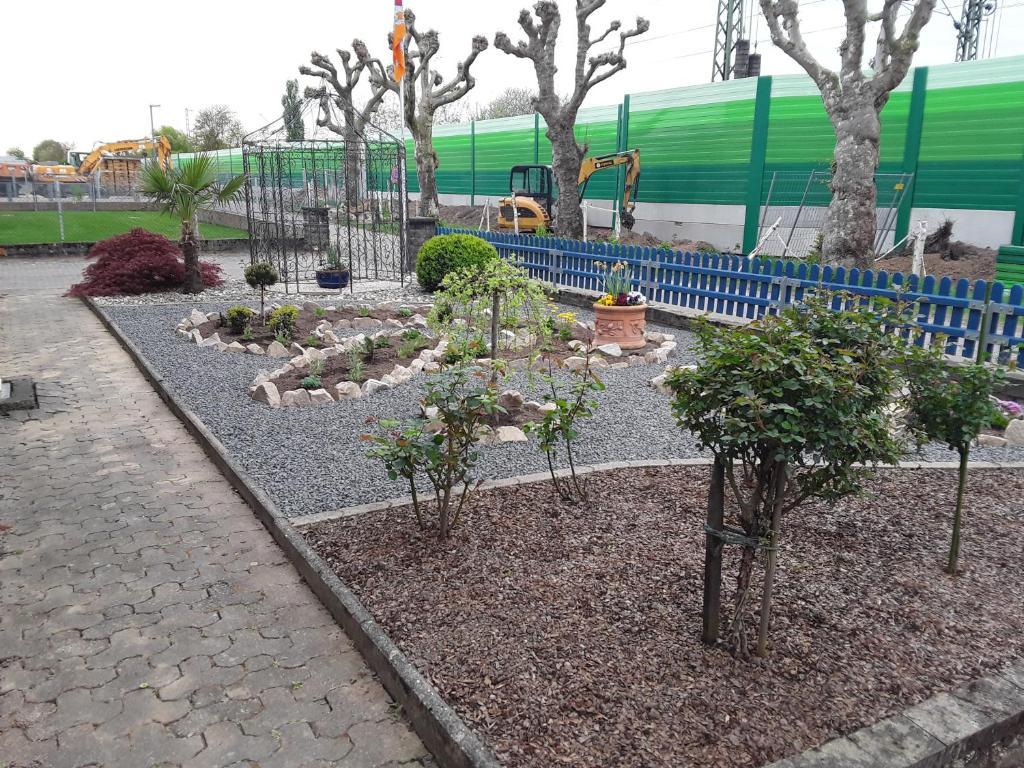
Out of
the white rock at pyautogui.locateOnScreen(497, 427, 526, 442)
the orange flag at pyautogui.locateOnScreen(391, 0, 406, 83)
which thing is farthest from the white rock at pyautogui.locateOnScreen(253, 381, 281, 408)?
the orange flag at pyautogui.locateOnScreen(391, 0, 406, 83)

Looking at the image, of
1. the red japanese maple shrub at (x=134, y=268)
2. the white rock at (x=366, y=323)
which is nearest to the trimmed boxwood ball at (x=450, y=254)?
the white rock at (x=366, y=323)

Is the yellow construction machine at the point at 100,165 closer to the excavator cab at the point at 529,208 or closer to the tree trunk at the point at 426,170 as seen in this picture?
the tree trunk at the point at 426,170

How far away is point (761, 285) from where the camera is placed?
33.9ft

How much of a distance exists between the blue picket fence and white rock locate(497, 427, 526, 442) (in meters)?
2.05

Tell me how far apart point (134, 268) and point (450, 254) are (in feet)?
18.2

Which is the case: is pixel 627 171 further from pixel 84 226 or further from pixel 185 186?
pixel 84 226

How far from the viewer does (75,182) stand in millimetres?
37188

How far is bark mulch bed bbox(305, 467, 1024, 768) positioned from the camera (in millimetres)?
2557

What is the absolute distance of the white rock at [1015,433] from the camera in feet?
18.8

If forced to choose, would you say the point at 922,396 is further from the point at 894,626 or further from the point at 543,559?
the point at 543,559

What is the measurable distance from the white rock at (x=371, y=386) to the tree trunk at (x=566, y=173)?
502 inches

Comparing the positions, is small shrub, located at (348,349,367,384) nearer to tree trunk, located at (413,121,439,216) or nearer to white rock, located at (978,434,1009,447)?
white rock, located at (978,434,1009,447)

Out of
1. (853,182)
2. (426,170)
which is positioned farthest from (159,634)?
(426,170)

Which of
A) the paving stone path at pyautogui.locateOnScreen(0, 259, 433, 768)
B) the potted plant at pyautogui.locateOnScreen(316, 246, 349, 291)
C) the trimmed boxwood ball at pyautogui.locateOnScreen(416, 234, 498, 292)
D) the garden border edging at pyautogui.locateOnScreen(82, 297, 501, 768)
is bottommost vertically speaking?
the paving stone path at pyautogui.locateOnScreen(0, 259, 433, 768)
